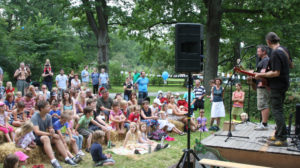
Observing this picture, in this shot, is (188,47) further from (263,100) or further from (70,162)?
(70,162)

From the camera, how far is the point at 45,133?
534cm

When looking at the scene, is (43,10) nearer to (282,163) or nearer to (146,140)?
(146,140)

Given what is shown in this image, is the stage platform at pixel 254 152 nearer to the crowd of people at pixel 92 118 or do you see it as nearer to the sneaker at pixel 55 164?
the crowd of people at pixel 92 118

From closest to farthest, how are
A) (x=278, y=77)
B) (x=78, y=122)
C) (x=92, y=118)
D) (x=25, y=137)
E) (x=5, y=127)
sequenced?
(x=278, y=77), (x=25, y=137), (x=5, y=127), (x=78, y=122), (x=92, y=118)

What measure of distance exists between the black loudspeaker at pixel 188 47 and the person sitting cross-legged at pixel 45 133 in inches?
103

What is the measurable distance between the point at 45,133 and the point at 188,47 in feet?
9.87

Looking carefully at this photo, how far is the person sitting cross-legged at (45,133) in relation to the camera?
529cm

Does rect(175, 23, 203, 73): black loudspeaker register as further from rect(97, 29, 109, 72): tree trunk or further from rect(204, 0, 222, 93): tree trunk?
rect(97, 29, 109, 72): tree trunk

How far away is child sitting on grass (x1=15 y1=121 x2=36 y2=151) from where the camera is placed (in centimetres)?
516

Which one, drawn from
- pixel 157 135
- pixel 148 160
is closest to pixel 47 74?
pixel 157 135

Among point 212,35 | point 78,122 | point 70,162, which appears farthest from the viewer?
point 212,35

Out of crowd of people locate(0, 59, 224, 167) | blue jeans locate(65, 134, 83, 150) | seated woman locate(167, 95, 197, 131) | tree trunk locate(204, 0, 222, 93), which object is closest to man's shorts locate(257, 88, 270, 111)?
crowd of people locate(0, 59, 224, 167)

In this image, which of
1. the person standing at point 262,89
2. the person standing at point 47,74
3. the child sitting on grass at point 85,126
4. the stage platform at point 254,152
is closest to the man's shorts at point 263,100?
the person standing at point 262,89

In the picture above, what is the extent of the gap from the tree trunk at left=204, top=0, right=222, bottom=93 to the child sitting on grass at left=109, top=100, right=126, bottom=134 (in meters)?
9.22
